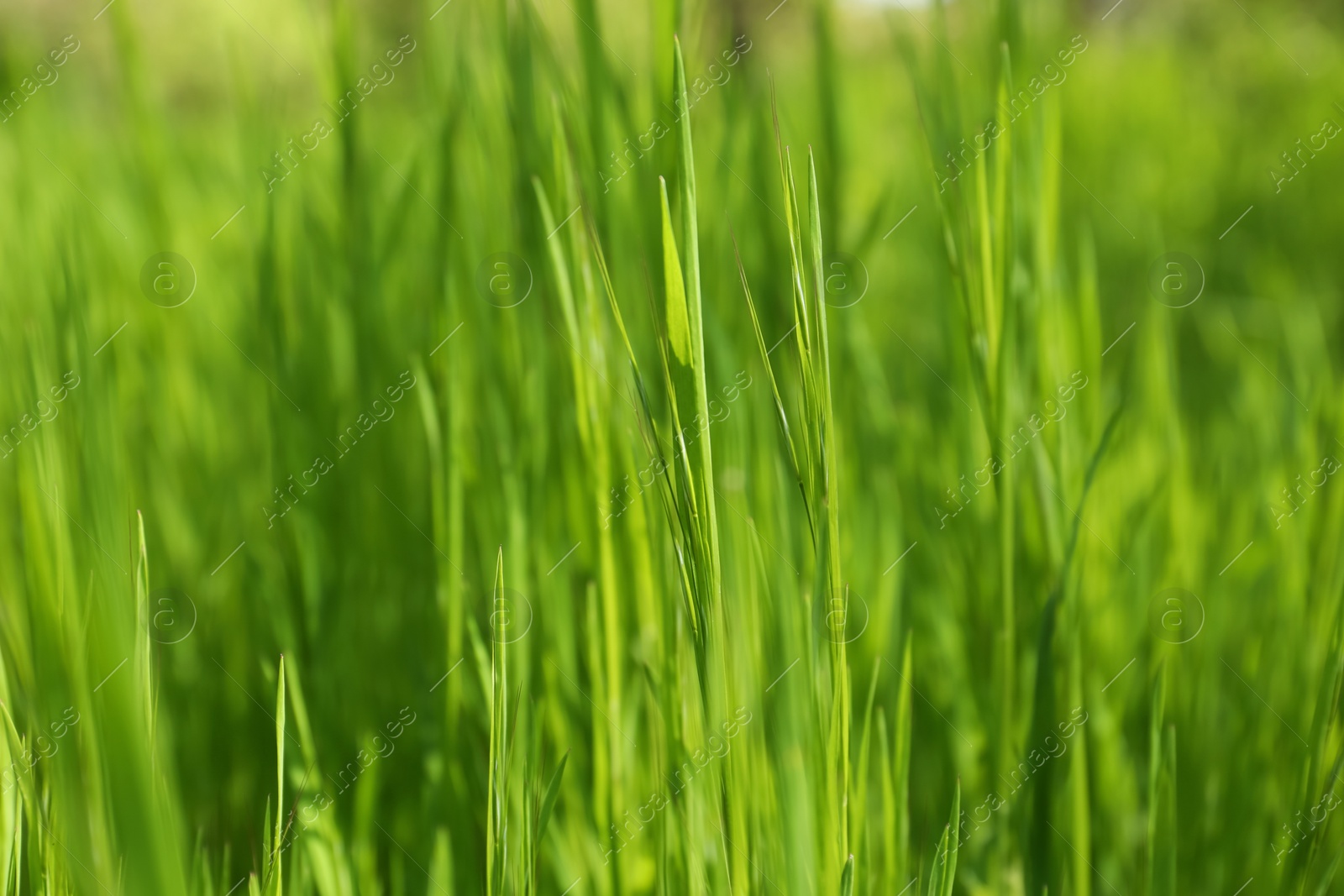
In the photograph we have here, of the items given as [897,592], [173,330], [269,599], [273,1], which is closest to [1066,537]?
[897,592]

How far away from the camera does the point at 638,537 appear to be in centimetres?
36

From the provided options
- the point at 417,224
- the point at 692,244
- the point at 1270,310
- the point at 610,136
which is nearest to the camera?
the point at 692,244

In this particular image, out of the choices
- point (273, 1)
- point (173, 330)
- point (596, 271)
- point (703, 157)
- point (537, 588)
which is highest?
point (273, 1)

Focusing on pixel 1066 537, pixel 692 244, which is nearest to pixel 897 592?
pixel 1066 537

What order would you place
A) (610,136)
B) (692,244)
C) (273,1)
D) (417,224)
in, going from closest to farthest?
(692,244)
(610,136)
(417,224)
(273,1)

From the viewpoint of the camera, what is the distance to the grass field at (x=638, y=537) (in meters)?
0.26

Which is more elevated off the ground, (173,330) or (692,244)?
(173,330)

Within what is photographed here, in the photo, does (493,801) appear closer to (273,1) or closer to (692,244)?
(692,244)

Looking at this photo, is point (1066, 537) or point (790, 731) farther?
point (1066, 537)

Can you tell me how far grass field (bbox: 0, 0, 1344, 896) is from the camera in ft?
0.86

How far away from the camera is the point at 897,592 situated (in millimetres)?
474

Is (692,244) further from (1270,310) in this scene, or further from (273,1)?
(273,1)

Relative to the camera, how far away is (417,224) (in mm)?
659

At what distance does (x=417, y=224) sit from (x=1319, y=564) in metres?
0.61
